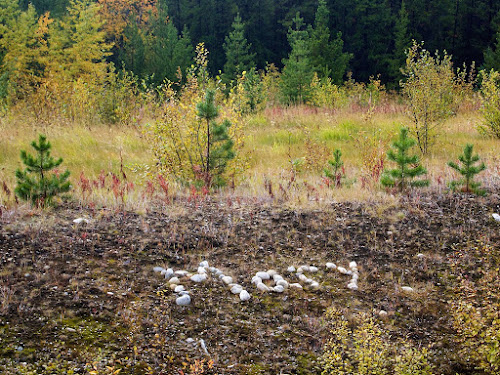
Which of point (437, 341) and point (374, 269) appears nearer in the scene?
point (437, 341)

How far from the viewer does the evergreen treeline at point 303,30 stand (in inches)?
955

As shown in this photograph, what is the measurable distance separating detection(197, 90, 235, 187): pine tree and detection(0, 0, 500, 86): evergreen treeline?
55.6ft

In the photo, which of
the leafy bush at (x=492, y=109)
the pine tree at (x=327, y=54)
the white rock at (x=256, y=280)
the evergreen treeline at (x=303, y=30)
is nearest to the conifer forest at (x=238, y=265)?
the white rock at (x=256, y=280)

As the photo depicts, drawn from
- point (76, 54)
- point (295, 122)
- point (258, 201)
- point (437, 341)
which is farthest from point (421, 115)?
point (76, 54)

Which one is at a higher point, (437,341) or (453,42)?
(453,42)

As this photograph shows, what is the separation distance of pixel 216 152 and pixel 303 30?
18.5m

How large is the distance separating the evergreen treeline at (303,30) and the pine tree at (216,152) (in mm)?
16938

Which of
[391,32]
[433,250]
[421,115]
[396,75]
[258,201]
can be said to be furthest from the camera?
[391,32]

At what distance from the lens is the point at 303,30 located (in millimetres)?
23203

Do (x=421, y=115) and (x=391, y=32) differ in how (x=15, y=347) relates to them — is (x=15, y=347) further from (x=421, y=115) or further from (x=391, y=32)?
(x=391, y=32)

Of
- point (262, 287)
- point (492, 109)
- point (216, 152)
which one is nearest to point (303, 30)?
point (492, 109)

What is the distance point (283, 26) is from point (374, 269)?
30796 mm

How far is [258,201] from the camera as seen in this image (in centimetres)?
516

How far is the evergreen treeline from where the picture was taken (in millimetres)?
24266
